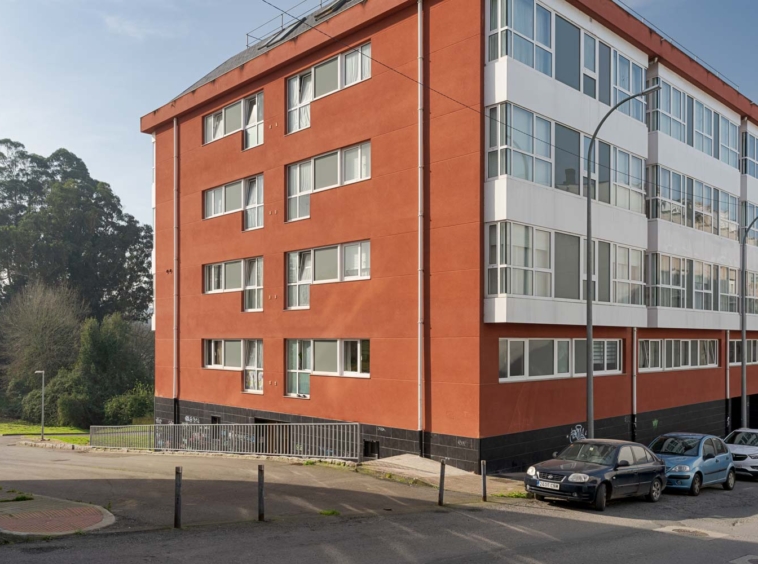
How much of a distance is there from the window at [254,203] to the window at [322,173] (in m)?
1.75

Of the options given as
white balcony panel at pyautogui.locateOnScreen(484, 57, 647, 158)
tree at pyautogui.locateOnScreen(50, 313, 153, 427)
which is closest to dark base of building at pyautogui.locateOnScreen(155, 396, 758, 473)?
white balcony panel at pyautogui.locateOnScreen(484, 57, 647, 158)

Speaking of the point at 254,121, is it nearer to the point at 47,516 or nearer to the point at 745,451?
the point at 47,516

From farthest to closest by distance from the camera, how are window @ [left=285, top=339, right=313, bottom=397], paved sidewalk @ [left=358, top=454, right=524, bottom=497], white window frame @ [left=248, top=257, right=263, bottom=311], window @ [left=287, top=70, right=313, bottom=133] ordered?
white window frame @ [left=248, top=257, right=263, bottom=311], window @ [left=287, top=70, right=313, bottom=133], window @ [left=285, top=339, right=313, bottom=397], paved sidewalk @ [left=358, top=454, right=524, bottom=497]

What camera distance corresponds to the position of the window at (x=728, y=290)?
2961 centimetres

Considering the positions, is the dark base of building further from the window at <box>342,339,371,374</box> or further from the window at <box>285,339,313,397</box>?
the window at <box>342,339,371,374</box>

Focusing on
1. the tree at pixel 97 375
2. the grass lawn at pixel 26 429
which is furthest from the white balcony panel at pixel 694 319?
the grass lawn at pixel 26 429

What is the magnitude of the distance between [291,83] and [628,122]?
11.3 m

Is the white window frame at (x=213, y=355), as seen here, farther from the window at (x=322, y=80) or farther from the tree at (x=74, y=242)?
the tree at (x=74, y=242)

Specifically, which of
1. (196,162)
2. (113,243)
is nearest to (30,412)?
(113,243)

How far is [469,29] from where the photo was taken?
18.6 metres

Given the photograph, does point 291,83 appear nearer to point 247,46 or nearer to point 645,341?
point 247,46

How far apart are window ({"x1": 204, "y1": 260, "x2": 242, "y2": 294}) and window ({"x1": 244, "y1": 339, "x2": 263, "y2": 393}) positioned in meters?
2.29

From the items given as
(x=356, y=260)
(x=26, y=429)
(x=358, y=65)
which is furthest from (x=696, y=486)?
(x=26, y=429)

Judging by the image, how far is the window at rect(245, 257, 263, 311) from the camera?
25672 millimetres
